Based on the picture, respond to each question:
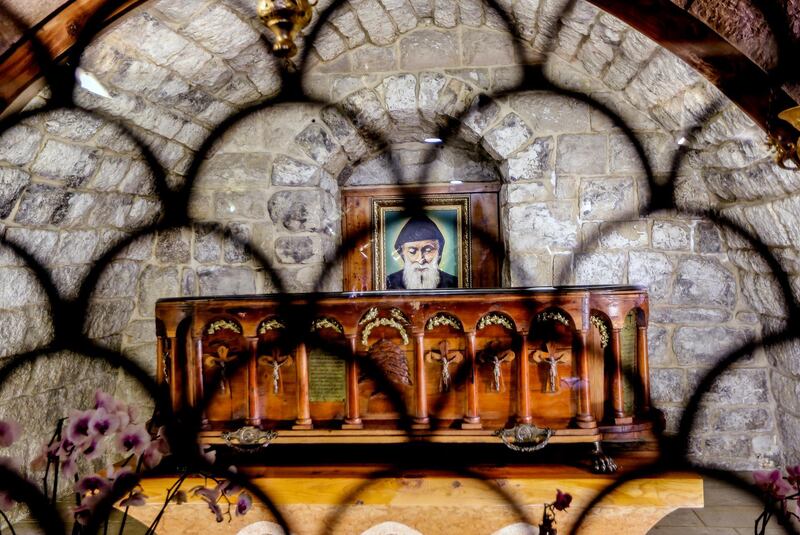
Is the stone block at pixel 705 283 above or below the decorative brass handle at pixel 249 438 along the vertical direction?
above

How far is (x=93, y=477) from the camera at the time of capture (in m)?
1.26

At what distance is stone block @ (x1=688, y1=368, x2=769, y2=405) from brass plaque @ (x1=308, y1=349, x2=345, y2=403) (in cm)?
187

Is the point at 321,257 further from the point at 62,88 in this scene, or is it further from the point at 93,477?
the point at 93,477

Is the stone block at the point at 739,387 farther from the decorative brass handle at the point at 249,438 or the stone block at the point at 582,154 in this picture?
the decorative brass handle at the point at 249,438

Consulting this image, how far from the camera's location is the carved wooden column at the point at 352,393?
2277 mm

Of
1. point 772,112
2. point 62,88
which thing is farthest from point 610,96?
point 62,88

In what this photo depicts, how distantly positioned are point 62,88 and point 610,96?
8.16 feet

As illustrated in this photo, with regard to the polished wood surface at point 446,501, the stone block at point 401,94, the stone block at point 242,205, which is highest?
the stone block at point 401,94

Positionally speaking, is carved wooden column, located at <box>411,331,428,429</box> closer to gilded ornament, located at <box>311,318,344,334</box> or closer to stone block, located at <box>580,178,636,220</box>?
gilded ornament, located at <box>311,318,344,334</box>

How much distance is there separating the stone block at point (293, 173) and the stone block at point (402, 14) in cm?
85

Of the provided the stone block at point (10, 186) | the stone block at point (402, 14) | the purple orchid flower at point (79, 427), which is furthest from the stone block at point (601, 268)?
the stone block at point (10, 186)

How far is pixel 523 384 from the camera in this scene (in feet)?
7.32

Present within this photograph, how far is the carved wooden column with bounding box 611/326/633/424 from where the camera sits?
2234 millimetres

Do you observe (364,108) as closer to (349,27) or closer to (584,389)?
→ (349,27)
